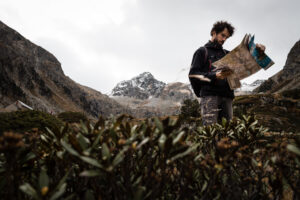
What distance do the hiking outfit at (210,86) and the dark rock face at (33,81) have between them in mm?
55475

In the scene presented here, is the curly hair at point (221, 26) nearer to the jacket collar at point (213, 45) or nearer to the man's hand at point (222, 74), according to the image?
the jacket collar at point (213, 45)

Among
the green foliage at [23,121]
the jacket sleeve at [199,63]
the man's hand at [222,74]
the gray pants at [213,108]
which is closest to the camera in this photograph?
the man's hand at [222,74]

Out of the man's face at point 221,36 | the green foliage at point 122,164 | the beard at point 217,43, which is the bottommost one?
the green foliage at point 122,164

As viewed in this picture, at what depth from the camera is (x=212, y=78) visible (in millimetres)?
3818

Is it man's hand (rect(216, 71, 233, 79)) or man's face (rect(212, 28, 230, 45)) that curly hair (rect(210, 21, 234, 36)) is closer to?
man's face (rect(212, 28, 230, 45))

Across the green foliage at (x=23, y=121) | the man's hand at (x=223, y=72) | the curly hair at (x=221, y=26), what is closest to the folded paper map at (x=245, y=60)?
the man's hand at (x=223, y=72)

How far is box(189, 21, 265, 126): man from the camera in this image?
3869 mm

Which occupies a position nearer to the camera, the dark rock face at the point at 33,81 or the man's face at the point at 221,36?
the man's face at the point at 221,36

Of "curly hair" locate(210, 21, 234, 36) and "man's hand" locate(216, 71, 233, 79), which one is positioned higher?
"curly hair" locate(210, 21, 234, 36)

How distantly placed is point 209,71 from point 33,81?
85.9 m

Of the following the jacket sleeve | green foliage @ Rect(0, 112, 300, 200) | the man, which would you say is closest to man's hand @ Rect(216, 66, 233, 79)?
the man

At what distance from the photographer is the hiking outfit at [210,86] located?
3.97 meters

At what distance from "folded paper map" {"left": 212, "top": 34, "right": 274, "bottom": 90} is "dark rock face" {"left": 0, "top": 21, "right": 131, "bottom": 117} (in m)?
56.2

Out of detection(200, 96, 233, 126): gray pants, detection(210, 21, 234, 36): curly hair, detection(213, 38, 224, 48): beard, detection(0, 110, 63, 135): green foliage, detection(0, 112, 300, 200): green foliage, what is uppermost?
detection(210, 21, 234, 36): curly hair
